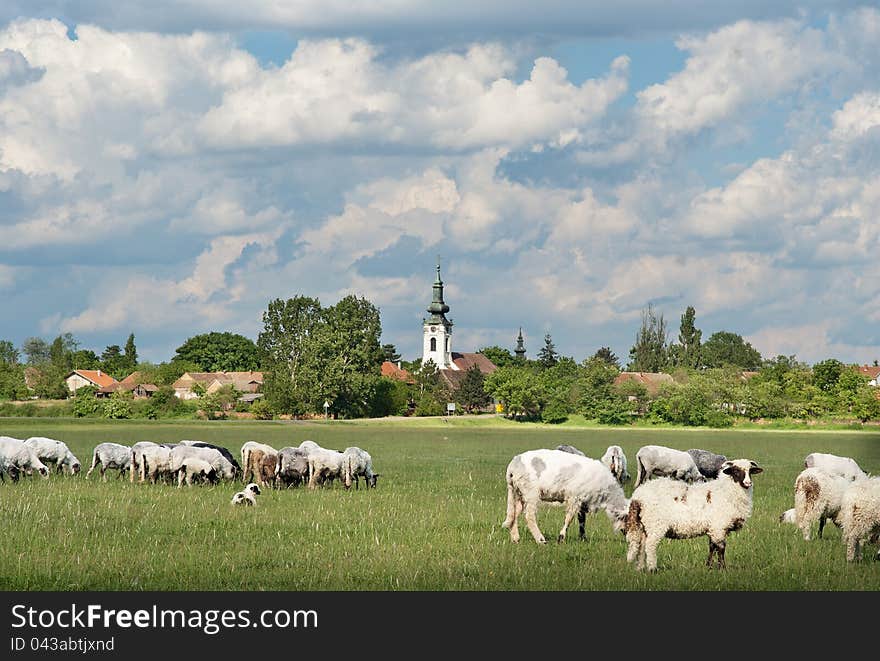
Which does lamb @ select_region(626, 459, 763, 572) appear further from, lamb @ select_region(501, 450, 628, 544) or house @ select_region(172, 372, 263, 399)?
house @ select_region(172, 372, 263, 399)

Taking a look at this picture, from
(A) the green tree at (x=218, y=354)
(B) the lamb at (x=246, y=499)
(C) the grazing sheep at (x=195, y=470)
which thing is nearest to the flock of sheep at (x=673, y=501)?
(B) the lamb at (x=246, y=499)

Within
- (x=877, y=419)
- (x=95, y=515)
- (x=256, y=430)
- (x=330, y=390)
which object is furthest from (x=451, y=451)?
(x=877, y=419)

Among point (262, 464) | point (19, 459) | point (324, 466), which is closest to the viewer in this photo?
point (324, 466)

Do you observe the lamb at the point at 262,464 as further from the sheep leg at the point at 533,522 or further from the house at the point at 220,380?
the house at the point at 220,380

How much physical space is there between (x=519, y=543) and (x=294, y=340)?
328 feet

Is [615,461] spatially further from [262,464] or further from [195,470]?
[195,470]

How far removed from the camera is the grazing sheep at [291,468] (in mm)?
31953

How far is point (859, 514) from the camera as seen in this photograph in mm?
18297

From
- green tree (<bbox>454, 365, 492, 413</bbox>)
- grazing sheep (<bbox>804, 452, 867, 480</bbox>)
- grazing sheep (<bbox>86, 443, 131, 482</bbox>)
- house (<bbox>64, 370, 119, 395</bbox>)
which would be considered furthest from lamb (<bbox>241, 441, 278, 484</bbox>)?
house (<bbox>64, 370, 119, 395</bbox>)

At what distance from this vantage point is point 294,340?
388ft

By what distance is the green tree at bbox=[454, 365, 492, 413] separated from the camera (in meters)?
143

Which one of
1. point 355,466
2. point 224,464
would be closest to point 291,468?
point 355,466

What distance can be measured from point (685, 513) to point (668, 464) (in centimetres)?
1462
